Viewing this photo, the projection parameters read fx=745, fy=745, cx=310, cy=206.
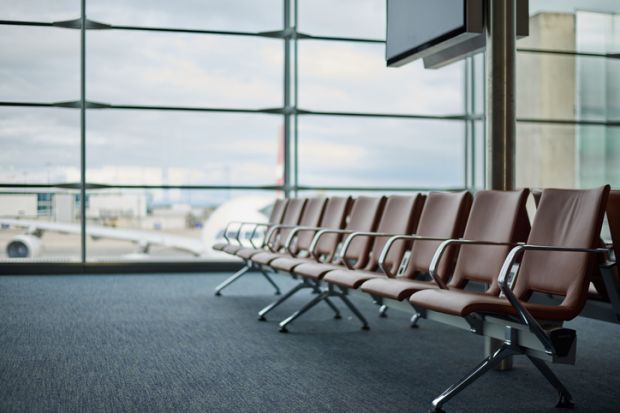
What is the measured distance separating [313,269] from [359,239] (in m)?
0.53

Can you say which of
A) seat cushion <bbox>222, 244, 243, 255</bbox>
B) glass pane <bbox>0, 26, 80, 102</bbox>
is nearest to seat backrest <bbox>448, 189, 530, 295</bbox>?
seat cushion <bbox>222, 244, 243, 255</bbox>

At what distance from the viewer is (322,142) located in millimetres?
8836

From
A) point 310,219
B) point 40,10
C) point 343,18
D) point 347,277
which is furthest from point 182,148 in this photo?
point 347,277

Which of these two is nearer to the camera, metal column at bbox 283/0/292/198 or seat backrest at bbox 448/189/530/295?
seat backrest at bbox 448/189/530/295

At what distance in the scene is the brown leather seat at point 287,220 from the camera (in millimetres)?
6078

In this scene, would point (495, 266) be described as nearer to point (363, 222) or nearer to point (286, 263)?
point (363, 222)

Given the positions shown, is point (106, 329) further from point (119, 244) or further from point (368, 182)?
point (368, 182)

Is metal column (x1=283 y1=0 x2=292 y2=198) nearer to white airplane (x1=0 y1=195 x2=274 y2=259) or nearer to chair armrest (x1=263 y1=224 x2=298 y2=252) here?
white airplane (x1=0 y1=195 x2=274 y2=259)

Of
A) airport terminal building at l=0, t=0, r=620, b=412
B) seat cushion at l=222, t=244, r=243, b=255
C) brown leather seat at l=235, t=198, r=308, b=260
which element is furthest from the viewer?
seat cushion at l=222, t=244, r=243, b=255

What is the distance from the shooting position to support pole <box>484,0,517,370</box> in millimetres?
4004

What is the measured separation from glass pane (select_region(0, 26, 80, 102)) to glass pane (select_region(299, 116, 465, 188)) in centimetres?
264

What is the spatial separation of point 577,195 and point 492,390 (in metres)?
0.90

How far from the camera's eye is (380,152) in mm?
9031

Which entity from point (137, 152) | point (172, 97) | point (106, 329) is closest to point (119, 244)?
point (137, 152)
